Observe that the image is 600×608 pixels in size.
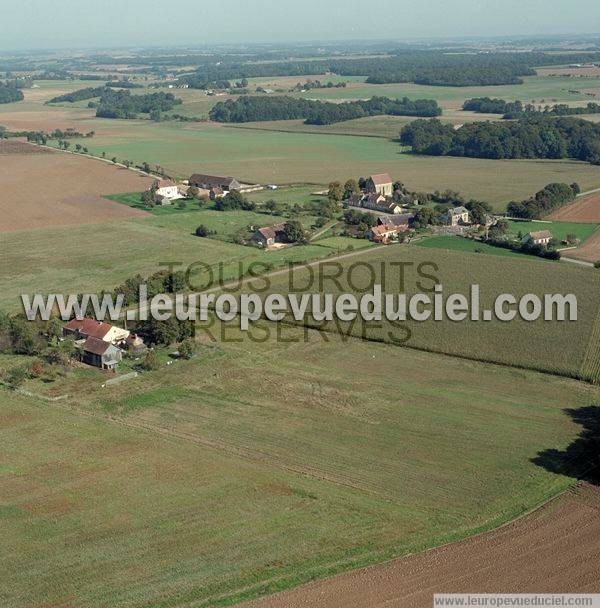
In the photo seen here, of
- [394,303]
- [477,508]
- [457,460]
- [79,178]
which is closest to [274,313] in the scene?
[394,303]

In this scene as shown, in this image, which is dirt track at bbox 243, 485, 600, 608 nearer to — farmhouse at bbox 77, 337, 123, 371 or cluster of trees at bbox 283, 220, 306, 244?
farmhouse at bbox 77, 337, 123, 371

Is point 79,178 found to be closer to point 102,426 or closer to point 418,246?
point 418,246

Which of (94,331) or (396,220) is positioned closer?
(94,331)

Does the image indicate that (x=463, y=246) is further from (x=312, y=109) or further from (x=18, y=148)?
(x=312, y=109)

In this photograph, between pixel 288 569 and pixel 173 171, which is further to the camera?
pixel 173 171

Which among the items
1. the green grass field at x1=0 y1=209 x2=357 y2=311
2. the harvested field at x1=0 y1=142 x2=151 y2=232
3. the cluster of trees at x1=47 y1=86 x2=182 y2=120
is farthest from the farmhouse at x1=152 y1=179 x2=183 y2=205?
the cluster of trees at x1=47 y1=86 x2=182 y2=120

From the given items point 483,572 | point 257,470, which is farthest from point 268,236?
point 483,572

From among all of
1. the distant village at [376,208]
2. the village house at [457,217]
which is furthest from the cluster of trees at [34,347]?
the village house at [457,217]
